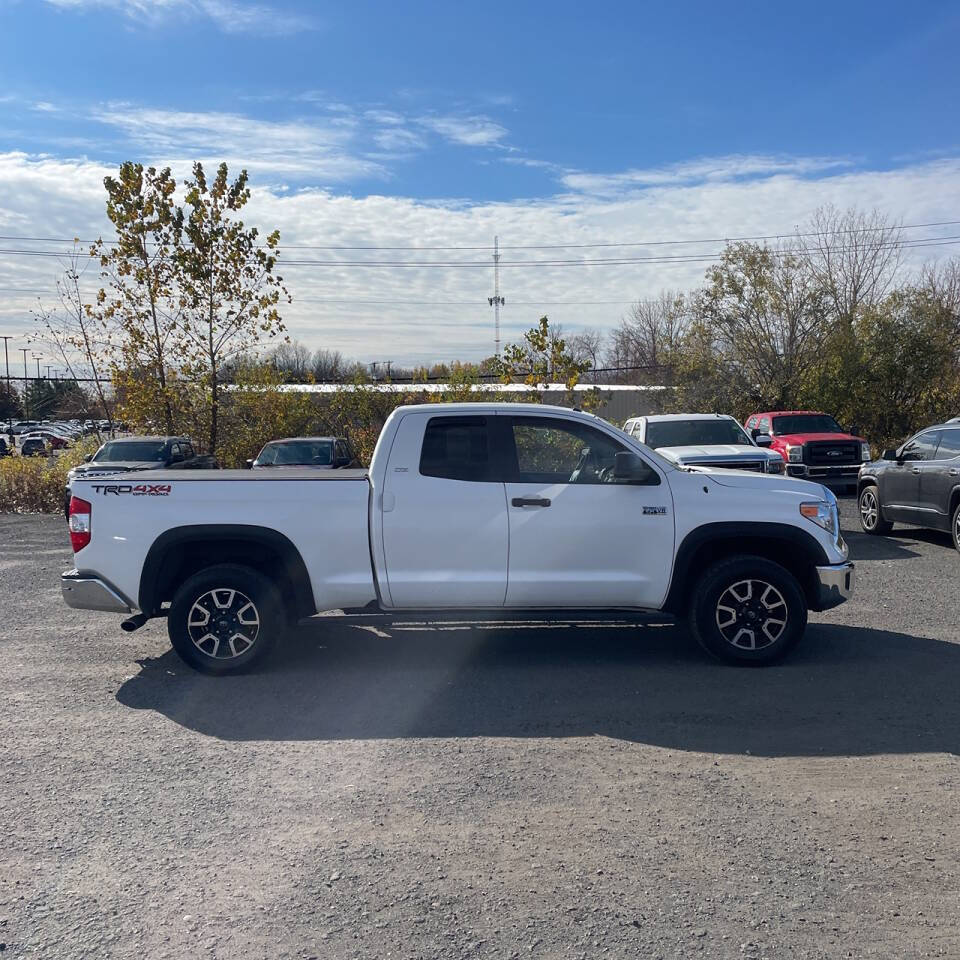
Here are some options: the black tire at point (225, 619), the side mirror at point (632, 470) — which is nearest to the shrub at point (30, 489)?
the black tire at point (225, 619)

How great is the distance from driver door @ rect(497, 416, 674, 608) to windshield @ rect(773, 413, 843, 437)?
52.0 ft

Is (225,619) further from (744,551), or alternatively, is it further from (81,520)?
(744,551)

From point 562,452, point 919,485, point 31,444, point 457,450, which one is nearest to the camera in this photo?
point 457,450

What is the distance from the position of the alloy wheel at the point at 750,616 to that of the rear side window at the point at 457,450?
6.42 ft

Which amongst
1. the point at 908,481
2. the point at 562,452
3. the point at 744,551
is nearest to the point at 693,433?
the point at 908,481

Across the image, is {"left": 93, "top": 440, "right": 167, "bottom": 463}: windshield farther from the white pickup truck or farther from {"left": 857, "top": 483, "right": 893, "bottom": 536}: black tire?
{"left": 857, "top": 483, "right": 893, "bottom": 536}: black tire

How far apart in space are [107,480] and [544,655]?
355 centimetres

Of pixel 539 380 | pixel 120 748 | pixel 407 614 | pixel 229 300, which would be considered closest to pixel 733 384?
pixel 539 380

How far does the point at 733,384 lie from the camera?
31641 millimetres

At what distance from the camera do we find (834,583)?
714cm

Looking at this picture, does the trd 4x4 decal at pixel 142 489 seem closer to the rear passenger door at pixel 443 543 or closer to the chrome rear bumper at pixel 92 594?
the chrome rear bumper at pixel 92 594

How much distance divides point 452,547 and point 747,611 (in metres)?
2.19

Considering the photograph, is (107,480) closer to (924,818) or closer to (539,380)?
(924,818)

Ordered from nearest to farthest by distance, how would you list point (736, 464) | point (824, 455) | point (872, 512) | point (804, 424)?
point (736, 464) < point (872, 512) < point (824, 455) < point (804, 424)
